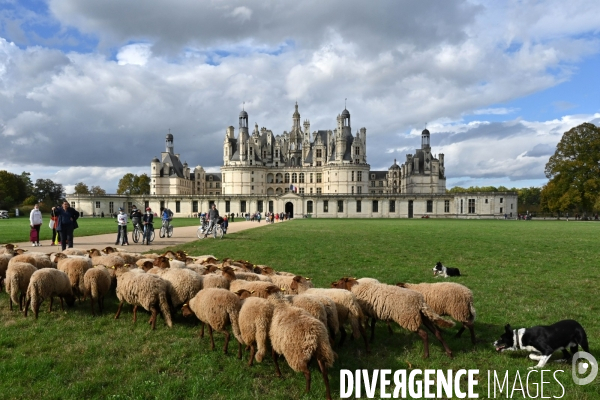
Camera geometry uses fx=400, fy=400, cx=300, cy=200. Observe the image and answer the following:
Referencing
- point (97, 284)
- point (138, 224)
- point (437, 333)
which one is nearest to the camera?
point (437, 333)

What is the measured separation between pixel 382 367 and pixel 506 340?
1897 millimetres

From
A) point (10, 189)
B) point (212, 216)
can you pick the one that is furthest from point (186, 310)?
point (10, 189)

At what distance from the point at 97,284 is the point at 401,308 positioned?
5.72m

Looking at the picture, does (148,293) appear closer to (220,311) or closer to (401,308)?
(220,311)

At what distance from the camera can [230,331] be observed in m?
6.54

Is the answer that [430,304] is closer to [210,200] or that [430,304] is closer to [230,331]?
[230,331]

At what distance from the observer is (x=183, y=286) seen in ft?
23.5

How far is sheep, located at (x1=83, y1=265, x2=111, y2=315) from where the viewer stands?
773 centimetres

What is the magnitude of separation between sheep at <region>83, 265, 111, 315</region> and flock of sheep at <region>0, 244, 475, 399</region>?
0.06ft

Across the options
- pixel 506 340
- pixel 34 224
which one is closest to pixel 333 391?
pixel 506 340

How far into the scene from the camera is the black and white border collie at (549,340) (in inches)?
215

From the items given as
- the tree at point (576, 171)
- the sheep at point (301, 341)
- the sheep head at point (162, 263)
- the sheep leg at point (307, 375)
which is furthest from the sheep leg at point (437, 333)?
the tree at point (576, 171)

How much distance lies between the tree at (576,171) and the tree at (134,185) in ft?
310

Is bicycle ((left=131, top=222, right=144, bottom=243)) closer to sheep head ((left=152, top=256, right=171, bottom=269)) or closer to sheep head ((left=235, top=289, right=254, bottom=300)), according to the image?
sheep head ((left=152, top=256, right=171, bottom=269))
